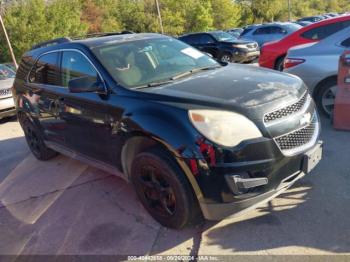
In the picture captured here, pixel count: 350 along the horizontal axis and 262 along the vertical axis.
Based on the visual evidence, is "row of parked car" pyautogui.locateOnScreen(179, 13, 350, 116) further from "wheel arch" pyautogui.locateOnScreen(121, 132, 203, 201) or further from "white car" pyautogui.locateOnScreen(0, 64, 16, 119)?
"white car" pyautogui.locateOnScreen(0, 64, 16, 119)

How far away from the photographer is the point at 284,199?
3480mm

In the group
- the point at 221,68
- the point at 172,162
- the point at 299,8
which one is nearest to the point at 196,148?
the point at 172,162

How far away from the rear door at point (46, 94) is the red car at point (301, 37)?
4.43 m

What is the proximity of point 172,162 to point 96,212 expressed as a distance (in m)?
1.32

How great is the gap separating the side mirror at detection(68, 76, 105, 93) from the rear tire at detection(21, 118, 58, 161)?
77.6 inches

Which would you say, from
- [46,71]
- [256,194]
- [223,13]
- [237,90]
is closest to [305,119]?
[237,90]

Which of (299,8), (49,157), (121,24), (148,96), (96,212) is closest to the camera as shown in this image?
(148,96)

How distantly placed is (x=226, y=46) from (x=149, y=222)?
37.5 ft

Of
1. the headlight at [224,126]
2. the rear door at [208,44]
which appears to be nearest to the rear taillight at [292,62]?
the headlight at [224,126]

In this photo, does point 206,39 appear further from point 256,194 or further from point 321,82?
point 256,194

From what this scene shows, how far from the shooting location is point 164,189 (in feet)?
10.3

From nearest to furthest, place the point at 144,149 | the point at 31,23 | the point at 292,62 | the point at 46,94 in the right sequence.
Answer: the point at 144,149 < the point at 46,94 < the point at 292,62 < the point at 31,23

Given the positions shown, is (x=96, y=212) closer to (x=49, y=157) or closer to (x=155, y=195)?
(x=155, y=195)

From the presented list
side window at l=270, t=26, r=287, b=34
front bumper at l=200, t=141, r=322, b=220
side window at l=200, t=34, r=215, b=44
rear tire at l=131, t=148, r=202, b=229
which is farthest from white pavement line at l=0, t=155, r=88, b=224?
side window at l=270, t=26, r=287, b=34
